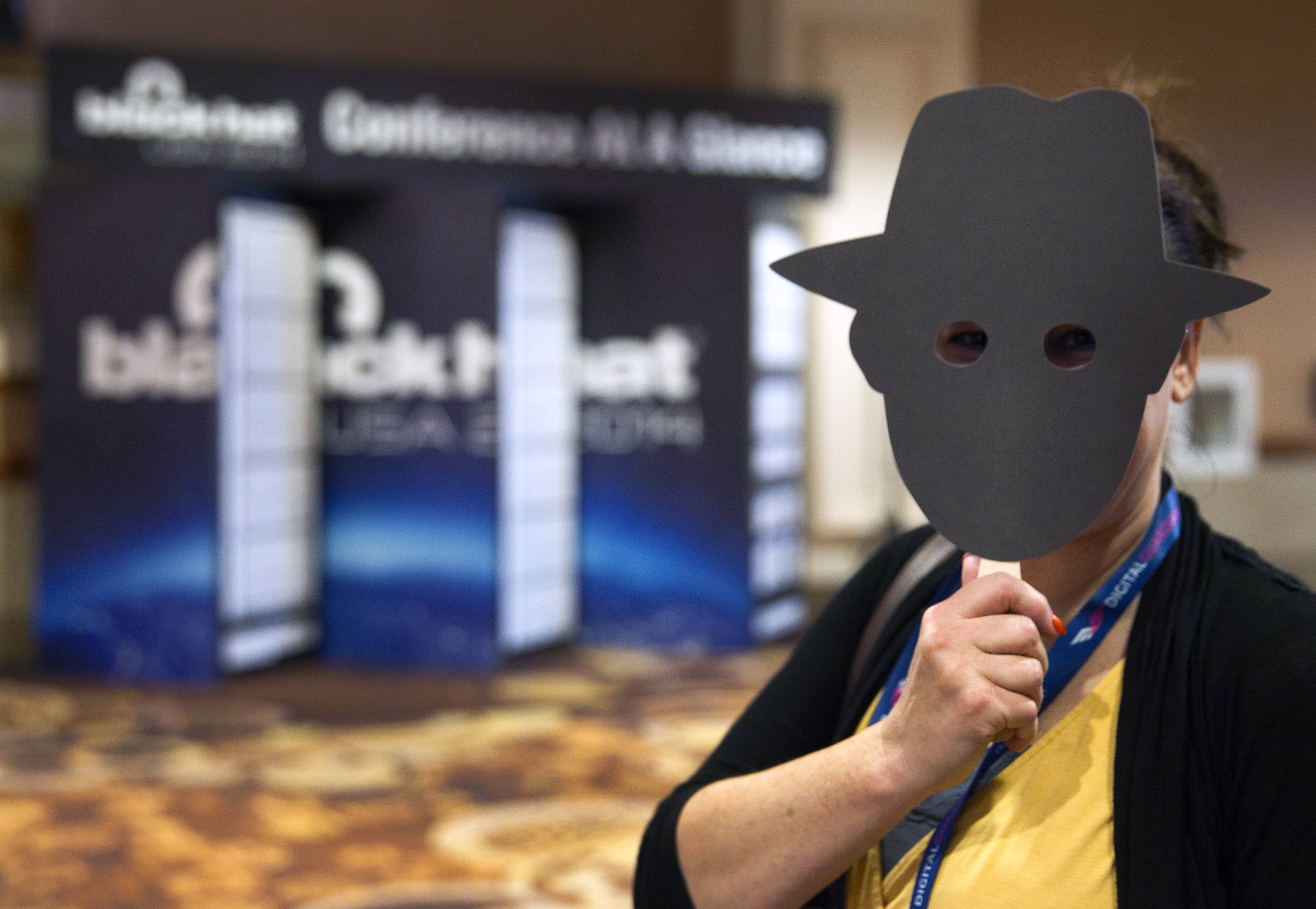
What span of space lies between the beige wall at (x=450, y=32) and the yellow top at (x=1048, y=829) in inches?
196

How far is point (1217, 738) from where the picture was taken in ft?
2.62

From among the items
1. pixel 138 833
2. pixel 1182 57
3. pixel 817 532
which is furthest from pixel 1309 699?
pixel 817 532

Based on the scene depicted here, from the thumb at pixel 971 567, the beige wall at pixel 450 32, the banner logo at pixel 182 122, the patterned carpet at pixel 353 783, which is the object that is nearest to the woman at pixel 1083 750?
the thumb at pixel 971 567

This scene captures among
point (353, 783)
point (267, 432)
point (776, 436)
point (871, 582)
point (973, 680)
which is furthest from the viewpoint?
point (776, 436)

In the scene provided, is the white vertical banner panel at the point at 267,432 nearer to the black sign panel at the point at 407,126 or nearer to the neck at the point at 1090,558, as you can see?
the black sign panel at the point at 407,126

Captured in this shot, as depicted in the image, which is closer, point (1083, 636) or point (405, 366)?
point (1083, 636)

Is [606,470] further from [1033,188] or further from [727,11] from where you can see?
[1033,188]

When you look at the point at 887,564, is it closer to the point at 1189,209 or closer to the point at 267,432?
the point at 1189,209

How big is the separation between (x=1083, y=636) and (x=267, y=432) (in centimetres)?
470

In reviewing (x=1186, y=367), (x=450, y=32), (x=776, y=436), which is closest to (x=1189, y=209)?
(x=1186, y=367)

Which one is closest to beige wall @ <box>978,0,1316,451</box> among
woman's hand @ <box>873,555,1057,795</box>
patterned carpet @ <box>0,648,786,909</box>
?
woman's hand @ <box>873,555,1057,795</box>

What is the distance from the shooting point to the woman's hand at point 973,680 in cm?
77

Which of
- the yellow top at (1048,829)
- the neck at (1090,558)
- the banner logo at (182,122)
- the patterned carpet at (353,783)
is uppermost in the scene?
the banner logo at (182,122)

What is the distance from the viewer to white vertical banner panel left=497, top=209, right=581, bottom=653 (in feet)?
17.4
